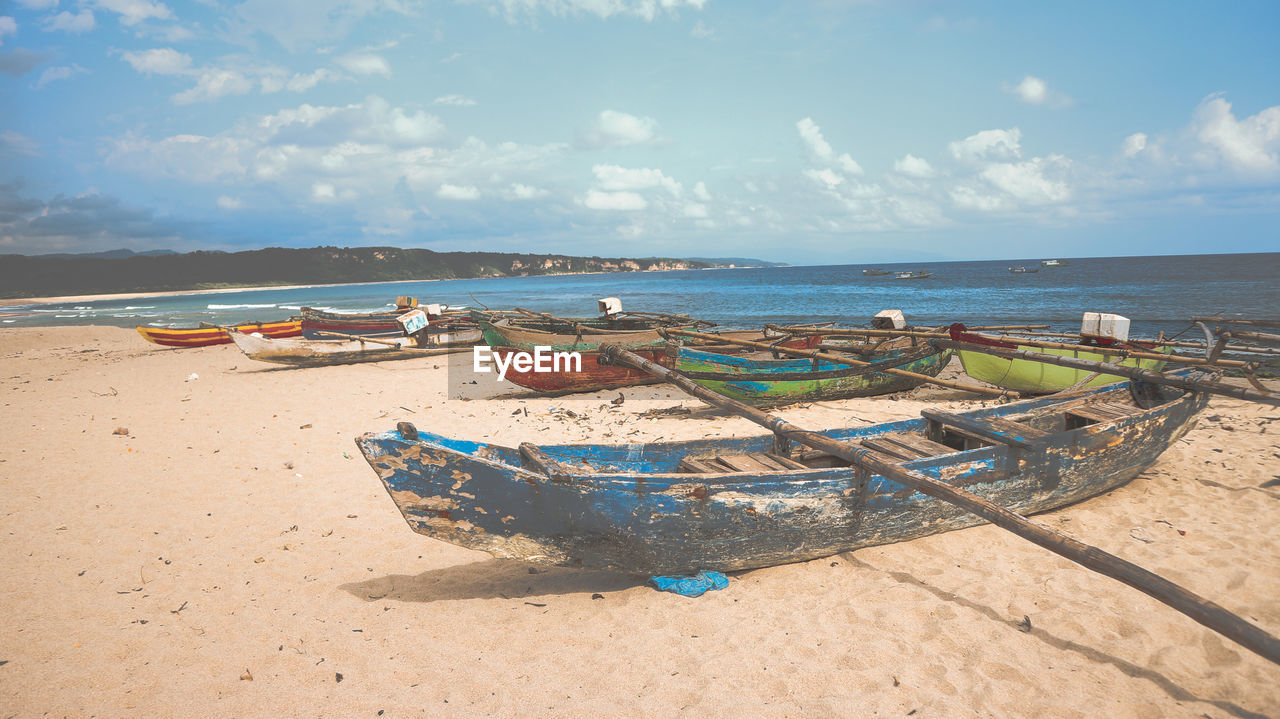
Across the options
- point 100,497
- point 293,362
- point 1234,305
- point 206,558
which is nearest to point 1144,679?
point 206,558

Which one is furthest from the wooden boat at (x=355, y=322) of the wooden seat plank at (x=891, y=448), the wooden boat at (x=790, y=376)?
the wooden seat plank at (x=891, y=448)

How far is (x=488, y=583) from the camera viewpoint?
183 inches

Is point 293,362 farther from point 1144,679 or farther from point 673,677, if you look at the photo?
point 1144,679

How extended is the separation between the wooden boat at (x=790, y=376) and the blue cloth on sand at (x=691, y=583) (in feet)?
16.1

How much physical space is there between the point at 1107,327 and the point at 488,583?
1091 centimetres

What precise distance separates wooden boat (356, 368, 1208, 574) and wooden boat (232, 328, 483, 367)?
12184 mm

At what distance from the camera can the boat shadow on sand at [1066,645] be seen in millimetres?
3320

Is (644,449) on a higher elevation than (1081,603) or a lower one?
higher

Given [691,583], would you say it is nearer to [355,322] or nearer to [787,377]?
[787,377]

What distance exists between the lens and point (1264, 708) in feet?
10.7

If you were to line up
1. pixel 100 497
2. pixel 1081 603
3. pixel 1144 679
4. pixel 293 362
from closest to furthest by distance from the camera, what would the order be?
pixel 1144 679 → pixel 1081 603 → pixel 100 497 → pixel 293 362

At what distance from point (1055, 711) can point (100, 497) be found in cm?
869

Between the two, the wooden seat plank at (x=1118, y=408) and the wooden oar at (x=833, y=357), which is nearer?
the wooden seat plank at (x=1118, y=408)

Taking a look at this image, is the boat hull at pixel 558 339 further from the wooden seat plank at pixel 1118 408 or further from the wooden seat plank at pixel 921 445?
the wooden seat plank at pixel 1118 408
